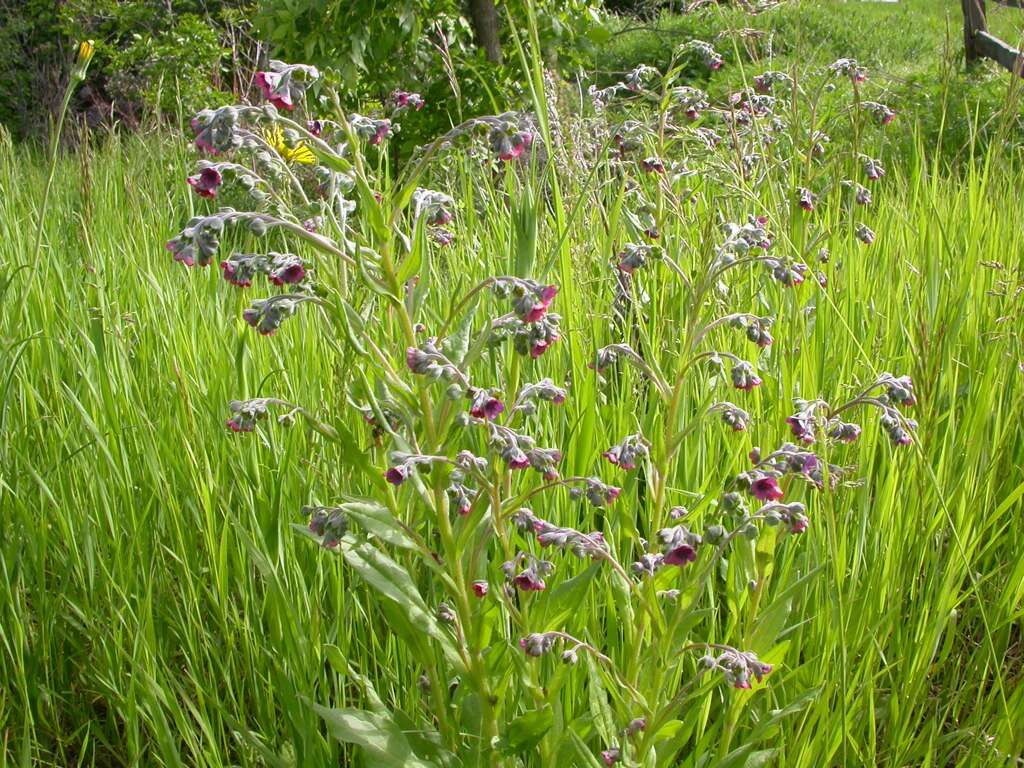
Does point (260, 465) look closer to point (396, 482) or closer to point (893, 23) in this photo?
point (396, 482)

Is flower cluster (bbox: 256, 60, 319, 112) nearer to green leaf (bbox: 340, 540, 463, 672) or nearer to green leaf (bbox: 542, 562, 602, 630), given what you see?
green leaf (bbox: 340, 540, 463, 672)

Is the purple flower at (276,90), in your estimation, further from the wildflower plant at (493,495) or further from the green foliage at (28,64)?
the green foliage at (28,64)

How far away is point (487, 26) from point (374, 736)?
4.71 meters

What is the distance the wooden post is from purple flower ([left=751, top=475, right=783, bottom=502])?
6065 millimetres

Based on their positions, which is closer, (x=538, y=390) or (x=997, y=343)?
(x=538, y=390)

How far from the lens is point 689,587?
1232 mm

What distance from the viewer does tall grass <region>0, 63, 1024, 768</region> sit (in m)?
1.46

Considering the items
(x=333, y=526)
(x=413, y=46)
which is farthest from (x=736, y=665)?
(x=413, y=46)

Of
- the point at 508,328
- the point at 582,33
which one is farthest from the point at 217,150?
the point at 582,33

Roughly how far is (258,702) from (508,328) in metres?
0.70

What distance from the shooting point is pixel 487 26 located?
540 cm

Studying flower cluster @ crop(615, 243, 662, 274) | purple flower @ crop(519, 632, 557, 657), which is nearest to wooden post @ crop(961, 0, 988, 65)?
flower cluster @ crop(615, 243, 662, 274)

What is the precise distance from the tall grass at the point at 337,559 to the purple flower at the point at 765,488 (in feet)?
0.21

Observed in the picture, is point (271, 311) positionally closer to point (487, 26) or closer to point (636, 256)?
point (636, 256)
